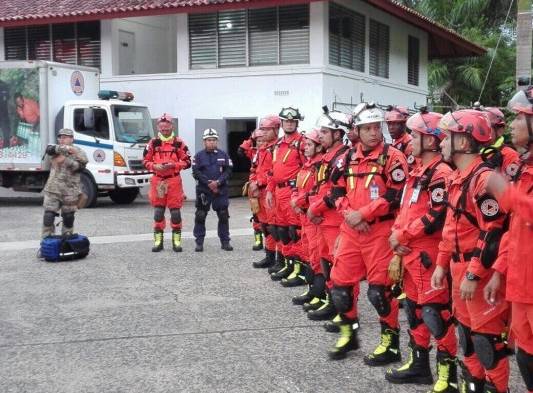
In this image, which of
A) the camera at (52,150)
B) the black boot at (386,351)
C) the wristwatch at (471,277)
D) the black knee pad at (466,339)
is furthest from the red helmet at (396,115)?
the camera at (52,150)

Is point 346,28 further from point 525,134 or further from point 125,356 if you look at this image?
point 525,134

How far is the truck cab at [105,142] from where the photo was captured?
17188 millimetres

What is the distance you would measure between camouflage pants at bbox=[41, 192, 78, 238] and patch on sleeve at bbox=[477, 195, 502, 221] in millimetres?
7946

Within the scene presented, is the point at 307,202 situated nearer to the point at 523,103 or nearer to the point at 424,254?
the point at 424,254

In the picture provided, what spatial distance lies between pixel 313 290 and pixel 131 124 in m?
11.3

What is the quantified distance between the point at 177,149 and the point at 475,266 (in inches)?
306

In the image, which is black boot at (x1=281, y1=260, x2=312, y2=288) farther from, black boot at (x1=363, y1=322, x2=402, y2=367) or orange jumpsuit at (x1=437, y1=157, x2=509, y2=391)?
orange jumpsuit at (x1=437, y1=157, x2=509, y2=391)

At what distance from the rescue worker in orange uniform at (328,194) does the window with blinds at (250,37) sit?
12048 mm

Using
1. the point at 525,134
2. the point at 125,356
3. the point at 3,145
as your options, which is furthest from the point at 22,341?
the point at 3,145

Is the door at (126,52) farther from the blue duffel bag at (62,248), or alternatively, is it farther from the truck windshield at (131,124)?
the blue duffel bag at (62,248)

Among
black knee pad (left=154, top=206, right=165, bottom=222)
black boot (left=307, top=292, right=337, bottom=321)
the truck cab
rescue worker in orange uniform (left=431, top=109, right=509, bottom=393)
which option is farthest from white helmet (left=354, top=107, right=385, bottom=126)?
the truck cab

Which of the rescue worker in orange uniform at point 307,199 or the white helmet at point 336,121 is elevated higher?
the white helmet at point 336,121

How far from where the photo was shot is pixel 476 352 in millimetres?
4199

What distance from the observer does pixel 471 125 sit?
439cm
